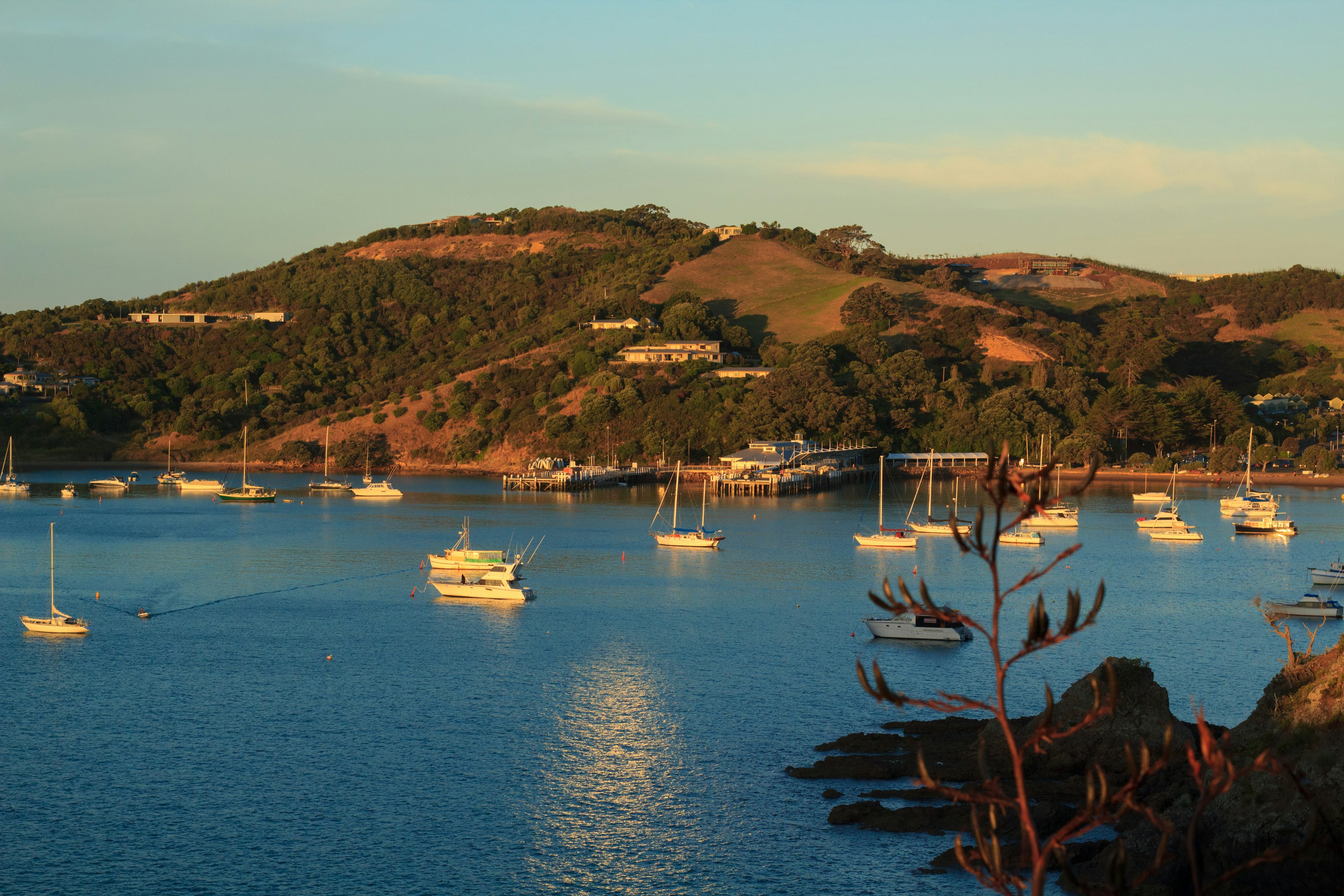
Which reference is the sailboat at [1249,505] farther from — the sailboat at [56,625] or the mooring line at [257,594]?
the sailboat at [56,625]

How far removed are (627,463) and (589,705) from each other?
11524 cm

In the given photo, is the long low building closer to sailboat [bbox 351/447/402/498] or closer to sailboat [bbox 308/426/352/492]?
sailboat [bbox 351/447/402/498]

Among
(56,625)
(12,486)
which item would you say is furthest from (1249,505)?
(12,486)

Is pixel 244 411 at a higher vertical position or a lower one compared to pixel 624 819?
higher

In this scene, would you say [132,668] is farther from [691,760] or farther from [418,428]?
[418,428]

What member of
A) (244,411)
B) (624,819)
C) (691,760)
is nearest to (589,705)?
(691,760)

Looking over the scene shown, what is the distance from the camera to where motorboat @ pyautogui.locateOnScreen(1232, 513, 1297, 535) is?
92562mm

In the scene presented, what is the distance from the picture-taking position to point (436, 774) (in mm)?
34500

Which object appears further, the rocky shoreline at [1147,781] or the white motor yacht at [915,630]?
the white motor yacht at [915,630]

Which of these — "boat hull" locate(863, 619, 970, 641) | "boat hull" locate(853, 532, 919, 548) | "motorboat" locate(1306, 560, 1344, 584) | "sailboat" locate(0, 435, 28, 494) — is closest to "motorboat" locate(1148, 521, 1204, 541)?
"boat hull" locate(853, 532, 919, 548)

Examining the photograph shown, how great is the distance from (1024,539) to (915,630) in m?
38.2

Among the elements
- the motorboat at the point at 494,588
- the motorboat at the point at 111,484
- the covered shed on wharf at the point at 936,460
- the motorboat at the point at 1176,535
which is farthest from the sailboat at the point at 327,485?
the motorboat at the point at 1176,535

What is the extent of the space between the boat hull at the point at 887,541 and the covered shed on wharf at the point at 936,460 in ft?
238

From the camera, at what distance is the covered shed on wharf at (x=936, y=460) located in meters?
158
